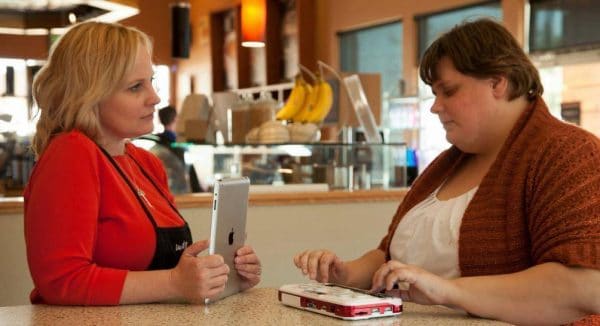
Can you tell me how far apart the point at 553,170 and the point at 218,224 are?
0.68 metres

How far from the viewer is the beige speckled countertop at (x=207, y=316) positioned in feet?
5.02

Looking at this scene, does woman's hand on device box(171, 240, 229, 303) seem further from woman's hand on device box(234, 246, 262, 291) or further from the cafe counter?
the cafe counter

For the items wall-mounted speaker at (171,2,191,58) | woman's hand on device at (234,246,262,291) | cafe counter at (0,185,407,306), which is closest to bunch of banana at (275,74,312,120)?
cafe counter at (0,185,407,306)

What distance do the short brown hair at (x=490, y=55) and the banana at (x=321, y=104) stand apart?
7.56 feet

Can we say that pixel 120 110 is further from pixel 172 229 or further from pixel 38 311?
pixel 38 311

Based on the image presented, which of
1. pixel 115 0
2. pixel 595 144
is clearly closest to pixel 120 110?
pixel 595 144

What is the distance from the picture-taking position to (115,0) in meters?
7.65

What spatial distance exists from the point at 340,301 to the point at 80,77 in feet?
2.40

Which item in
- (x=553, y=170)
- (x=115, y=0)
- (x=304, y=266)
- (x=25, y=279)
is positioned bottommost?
(x=25, y=279)

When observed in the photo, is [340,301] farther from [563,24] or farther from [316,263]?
[563,24]

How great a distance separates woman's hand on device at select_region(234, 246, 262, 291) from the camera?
1.85 meters

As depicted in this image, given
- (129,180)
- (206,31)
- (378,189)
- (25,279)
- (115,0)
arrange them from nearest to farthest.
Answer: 1. (129,180)
2. (25,279)
3. (378,189)
4. (115,0)
5. (206,31)

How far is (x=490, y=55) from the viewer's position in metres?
1.87

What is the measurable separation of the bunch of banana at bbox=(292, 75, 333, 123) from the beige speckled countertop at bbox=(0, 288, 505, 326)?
2.55m
